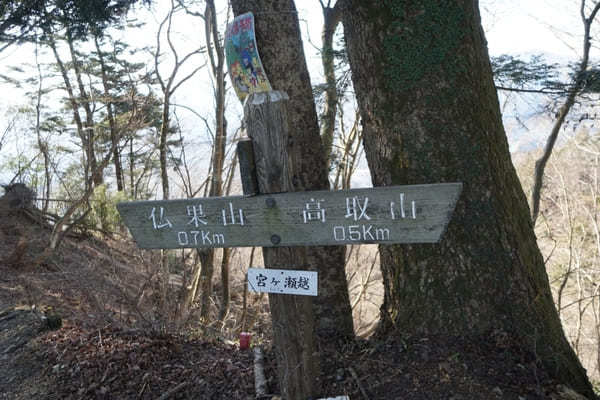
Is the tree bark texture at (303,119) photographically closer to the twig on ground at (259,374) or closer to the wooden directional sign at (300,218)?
the twig on ground at (259,374)

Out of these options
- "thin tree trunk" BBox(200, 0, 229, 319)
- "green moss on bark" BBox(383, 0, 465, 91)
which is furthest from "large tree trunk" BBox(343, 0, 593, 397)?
"thin tree trunk" BBox(200, 0, 229, 319)

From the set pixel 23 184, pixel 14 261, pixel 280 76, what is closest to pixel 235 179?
pixel 14 261

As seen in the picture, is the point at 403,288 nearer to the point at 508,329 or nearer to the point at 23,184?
the point at 508,329

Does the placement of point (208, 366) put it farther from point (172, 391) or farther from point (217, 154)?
point (217, 154)

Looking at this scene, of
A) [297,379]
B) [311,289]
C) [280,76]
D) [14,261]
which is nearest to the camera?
[311,289]

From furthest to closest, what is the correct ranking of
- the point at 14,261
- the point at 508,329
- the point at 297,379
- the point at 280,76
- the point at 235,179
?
the point at 235,179, the point at 14,261, the point at 280,76, the point at 508,329, the point at 297,379

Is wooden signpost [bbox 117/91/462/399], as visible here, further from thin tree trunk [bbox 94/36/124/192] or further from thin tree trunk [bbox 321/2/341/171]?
thin tree trunk [bbox 94/36/124/192]

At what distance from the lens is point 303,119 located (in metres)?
3.12

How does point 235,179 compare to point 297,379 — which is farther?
point 235,179

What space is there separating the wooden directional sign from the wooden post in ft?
0.19

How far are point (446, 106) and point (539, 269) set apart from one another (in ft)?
3.57

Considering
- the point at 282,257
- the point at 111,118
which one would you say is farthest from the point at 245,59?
the point at 111,118

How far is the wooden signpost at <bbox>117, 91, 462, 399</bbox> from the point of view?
6.43 ft

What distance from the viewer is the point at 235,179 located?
37.3ft
